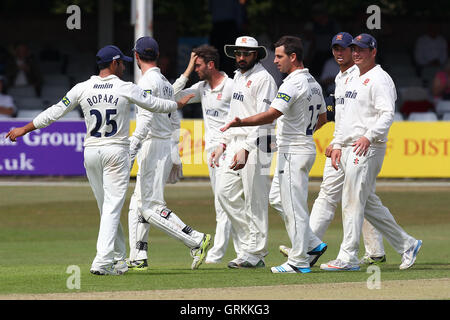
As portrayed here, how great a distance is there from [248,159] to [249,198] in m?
0.43

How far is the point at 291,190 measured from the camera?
10.5 m

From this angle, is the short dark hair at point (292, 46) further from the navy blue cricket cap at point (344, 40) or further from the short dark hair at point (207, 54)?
the short dark hair at point (207, 54)

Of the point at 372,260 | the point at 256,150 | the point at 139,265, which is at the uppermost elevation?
the point at 256,150

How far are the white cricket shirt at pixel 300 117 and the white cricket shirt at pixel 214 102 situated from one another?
2.08 m

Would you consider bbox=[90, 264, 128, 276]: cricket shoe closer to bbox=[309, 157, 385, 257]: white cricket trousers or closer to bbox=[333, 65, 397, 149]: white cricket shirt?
bbox=[309, 157, 385, 257]: white cricket trousers

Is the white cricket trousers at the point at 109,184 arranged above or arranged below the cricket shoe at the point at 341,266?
above

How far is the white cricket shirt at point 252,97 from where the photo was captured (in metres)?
11.0

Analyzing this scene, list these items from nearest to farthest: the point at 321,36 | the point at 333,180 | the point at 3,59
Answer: the point at 333,180
the point at 321,36
the point at 3,59

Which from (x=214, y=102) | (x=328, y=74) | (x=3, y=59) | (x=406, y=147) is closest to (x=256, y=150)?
(x=214, y=102)

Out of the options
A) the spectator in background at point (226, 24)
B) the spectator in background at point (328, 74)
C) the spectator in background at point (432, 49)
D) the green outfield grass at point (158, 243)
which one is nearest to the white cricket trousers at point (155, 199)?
the green outfield grass at point (158, 243)

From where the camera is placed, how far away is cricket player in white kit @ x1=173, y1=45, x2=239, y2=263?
41.0ft

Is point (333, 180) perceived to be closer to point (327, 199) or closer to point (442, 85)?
point (327, 199)

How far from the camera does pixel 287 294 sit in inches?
359
